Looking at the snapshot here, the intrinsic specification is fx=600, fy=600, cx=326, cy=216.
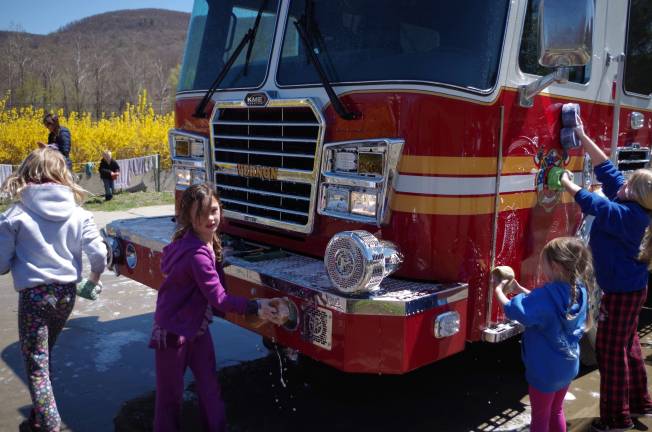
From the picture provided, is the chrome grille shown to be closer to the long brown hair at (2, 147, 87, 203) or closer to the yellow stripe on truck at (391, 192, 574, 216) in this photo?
the yellow stripe on truck at (391, 192, 574, 216)

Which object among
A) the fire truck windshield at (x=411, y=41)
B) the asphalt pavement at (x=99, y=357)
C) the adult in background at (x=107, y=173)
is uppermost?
the fire truck windshield at (x=411, y=41)

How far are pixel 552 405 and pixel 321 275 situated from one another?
4.24 feet

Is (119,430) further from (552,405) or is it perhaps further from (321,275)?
(552,405)

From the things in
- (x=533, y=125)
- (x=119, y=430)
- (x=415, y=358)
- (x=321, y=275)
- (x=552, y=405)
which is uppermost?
(x=533, y=125)

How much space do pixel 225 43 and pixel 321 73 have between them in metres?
1.30

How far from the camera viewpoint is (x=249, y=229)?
396 cm

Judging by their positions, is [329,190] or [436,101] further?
[329,190]

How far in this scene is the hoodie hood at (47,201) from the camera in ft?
10.2

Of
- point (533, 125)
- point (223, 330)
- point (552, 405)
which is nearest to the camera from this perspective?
point (552, 405)

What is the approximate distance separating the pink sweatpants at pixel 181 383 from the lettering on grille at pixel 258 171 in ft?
3.54

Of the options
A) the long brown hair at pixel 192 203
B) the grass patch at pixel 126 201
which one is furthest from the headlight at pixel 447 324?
the grass patch at pixel 126 201

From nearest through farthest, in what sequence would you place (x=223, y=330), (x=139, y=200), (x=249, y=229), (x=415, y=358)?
(x=415, y=358)
(x=249, y=229)
(x=223, y=330)
(x=139, y=200)

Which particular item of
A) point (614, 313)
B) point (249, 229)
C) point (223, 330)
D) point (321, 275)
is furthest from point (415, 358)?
point (223, 330)

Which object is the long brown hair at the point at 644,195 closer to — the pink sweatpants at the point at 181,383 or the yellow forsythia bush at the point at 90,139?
the pink sweatpants at the point at 181,383
